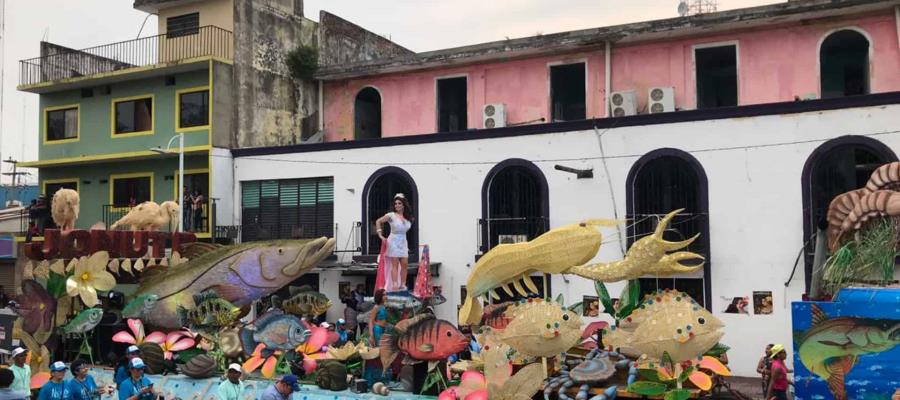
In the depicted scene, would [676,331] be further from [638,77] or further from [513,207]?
[638,77]

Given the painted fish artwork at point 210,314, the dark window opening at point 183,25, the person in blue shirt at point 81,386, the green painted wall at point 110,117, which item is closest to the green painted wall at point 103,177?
the green painted wall at point 110,117

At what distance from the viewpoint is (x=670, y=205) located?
20.0 meters

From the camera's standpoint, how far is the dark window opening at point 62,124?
29469mm

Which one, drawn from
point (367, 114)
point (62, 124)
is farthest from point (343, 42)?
point (62, 124)

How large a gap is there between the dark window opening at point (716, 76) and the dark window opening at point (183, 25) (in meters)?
14.9

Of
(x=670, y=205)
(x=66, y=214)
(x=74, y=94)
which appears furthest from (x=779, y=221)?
(x=74, y=94)

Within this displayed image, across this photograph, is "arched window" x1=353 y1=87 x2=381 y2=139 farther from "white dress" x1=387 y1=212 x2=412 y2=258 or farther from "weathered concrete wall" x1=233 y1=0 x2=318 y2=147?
"white dress" x1=387 y1=212 x2=412 y2=258

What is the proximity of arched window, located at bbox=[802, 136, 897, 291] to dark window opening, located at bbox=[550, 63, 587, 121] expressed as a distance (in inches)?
321

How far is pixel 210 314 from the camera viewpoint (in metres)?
17.4

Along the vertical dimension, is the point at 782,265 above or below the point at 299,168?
below

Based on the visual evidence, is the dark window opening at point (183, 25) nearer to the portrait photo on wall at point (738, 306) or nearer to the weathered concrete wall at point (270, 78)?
the weathered concrete wall at point (270, 78)

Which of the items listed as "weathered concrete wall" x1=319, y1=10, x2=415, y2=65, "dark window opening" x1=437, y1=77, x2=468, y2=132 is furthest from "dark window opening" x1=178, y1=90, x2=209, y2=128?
"dark window opening" x1=437, y1=77, x2=468, y2=132

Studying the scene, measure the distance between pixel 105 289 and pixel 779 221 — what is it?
538 inches

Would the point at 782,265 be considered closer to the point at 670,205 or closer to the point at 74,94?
the point at 670,205
